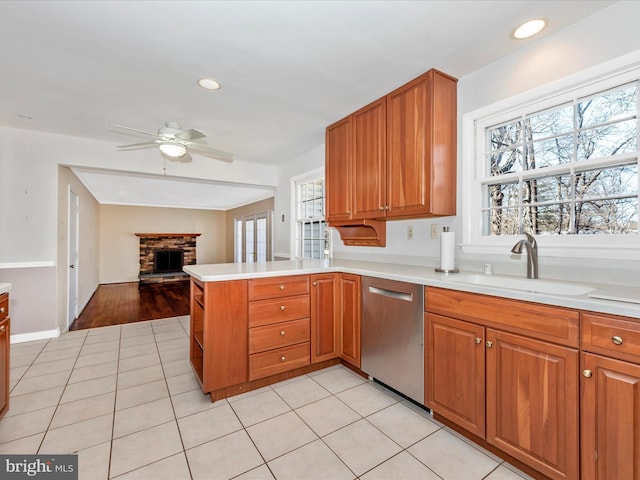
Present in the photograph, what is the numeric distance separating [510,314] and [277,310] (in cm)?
161

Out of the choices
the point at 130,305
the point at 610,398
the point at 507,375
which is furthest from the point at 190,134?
the point at 130,305

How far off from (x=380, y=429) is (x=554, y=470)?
0.87m

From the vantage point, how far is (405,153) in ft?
7.76

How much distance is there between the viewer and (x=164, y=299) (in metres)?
6.04

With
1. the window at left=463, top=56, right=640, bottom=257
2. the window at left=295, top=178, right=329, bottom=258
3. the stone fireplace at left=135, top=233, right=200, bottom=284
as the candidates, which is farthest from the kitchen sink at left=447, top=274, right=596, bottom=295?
the stone fireplace at left=135, top=233, right=200, bottom=284

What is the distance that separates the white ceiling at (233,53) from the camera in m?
1.65

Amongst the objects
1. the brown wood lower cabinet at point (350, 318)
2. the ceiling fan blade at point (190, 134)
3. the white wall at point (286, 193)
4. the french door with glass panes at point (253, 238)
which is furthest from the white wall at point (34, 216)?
the french door with glass panes at point (253, 238)

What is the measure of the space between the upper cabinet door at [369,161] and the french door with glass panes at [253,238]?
168 inches

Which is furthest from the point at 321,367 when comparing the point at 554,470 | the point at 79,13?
the point at 79,13

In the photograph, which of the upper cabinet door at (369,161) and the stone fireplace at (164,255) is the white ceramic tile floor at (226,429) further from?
the stone fireplace at (164,255)

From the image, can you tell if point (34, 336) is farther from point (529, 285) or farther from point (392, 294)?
point (529, 285)

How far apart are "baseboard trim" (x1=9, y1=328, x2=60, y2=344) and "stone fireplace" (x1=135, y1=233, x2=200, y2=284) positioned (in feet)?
17.1

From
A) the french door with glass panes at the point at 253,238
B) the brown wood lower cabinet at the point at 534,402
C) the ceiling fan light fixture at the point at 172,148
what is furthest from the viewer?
the french door with glass panes at the point at 253,238

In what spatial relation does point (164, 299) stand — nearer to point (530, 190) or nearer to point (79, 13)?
point (79, 13)
